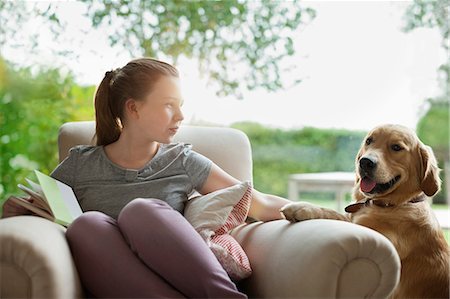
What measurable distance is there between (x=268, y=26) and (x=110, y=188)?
218 cm

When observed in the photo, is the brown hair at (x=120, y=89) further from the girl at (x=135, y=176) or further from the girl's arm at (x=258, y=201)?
the girl's arm at (x=258, y=201)

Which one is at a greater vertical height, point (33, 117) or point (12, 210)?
point (12, 210)

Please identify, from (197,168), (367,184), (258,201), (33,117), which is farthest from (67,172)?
(33,117)

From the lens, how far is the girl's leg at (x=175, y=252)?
152 cm

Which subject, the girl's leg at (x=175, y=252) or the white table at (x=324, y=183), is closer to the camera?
the girl's leg at (x=175, y=252)

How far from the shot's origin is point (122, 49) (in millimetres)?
3818

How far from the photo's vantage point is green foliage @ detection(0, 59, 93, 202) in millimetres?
3840

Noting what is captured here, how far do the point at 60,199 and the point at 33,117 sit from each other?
2.17 m

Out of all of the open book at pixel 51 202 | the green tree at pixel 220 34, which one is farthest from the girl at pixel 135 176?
the green tree at pixel 220 34

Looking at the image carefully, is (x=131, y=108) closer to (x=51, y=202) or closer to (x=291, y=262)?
(x=51, y=202)

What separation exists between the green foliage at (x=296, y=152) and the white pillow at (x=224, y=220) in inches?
89.2

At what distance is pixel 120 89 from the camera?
216cm

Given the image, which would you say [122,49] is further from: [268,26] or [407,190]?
[407,190]

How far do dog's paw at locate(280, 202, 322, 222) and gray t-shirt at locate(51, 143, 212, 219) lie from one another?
37cm
